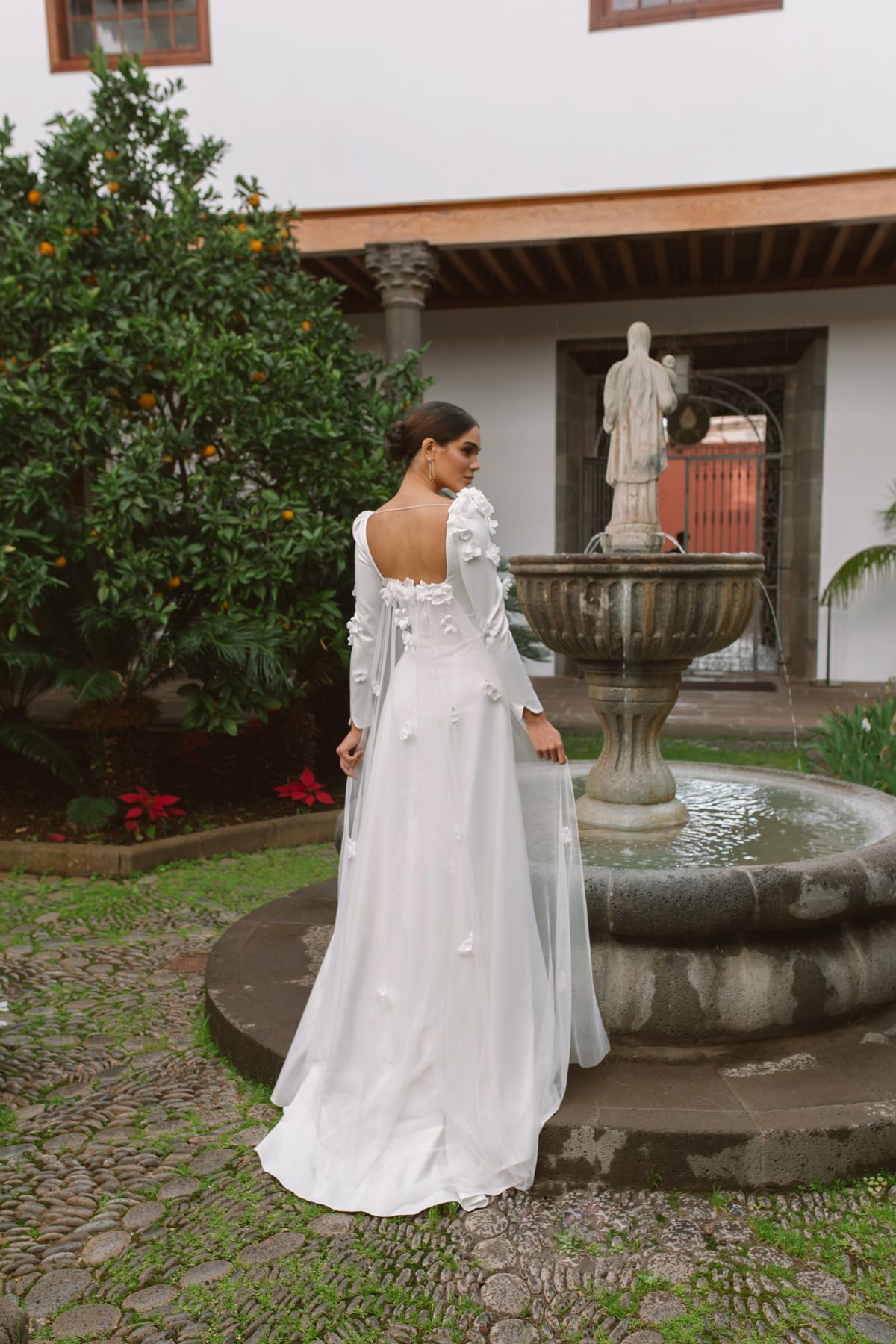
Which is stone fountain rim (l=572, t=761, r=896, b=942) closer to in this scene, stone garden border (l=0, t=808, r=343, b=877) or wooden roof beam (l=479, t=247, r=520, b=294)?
stone garden border (l=0, t=808, r=343, b=877)

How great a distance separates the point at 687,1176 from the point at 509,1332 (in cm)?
66

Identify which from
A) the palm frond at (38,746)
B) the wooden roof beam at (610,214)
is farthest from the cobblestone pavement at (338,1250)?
the wooden roof beam at (610,214)

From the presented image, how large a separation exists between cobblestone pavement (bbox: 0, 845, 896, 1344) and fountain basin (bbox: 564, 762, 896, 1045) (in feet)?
1.74

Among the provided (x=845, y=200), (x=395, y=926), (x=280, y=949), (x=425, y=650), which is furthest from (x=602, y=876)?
(x=845, y=200)

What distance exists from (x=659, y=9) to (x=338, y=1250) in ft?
30.0

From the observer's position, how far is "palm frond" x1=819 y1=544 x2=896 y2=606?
997 centimetres

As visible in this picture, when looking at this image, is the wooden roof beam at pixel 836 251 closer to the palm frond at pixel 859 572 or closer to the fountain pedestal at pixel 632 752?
the palm frond at pixel 859 572

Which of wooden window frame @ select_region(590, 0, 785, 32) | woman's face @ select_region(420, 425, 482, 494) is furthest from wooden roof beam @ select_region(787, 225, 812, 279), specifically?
woman's face @ select_region(420, 425, 482, 494)

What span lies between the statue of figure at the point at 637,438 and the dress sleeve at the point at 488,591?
Result: 154cm

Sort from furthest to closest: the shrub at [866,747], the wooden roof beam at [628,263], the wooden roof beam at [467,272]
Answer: the wooden roof beam at [467,272] < the wooden roof beam at [628,263] < the shrub at [866,747]

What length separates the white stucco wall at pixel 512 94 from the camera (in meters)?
8.30

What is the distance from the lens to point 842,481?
10.4 metres

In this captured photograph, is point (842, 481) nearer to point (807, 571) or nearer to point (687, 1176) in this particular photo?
point (807, 571)

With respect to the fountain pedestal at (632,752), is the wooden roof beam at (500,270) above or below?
above
